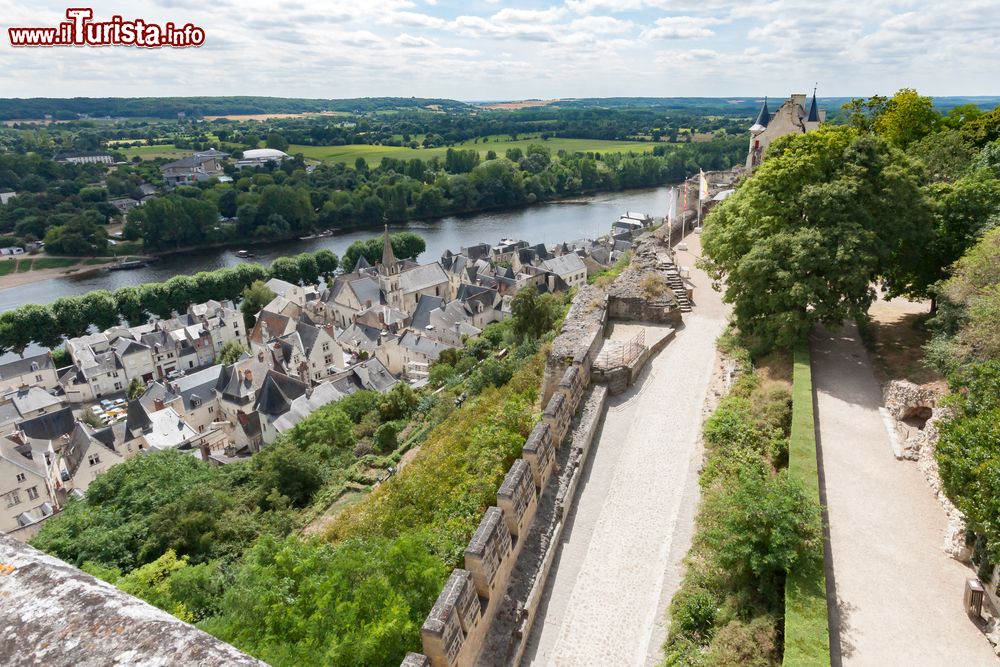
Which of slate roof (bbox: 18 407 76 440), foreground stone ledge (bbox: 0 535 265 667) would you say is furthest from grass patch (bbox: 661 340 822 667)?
slate roof (bbox: 18 407 76 440)

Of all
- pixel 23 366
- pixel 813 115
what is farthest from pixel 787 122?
pixel 23 366

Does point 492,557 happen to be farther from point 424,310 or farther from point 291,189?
point 291,189

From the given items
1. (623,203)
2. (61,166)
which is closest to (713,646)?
(623,203)

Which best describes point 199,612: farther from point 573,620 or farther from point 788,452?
point 788,452

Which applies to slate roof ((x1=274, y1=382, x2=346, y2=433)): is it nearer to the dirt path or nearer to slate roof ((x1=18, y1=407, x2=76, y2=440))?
slate roof ((x1=18, y1=407, x2=76, y2=440))

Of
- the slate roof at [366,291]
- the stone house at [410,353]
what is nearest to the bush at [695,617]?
the stone house at [410,353]

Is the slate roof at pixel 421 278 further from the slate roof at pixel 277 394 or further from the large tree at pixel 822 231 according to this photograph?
the large tree at pixel 822 231
